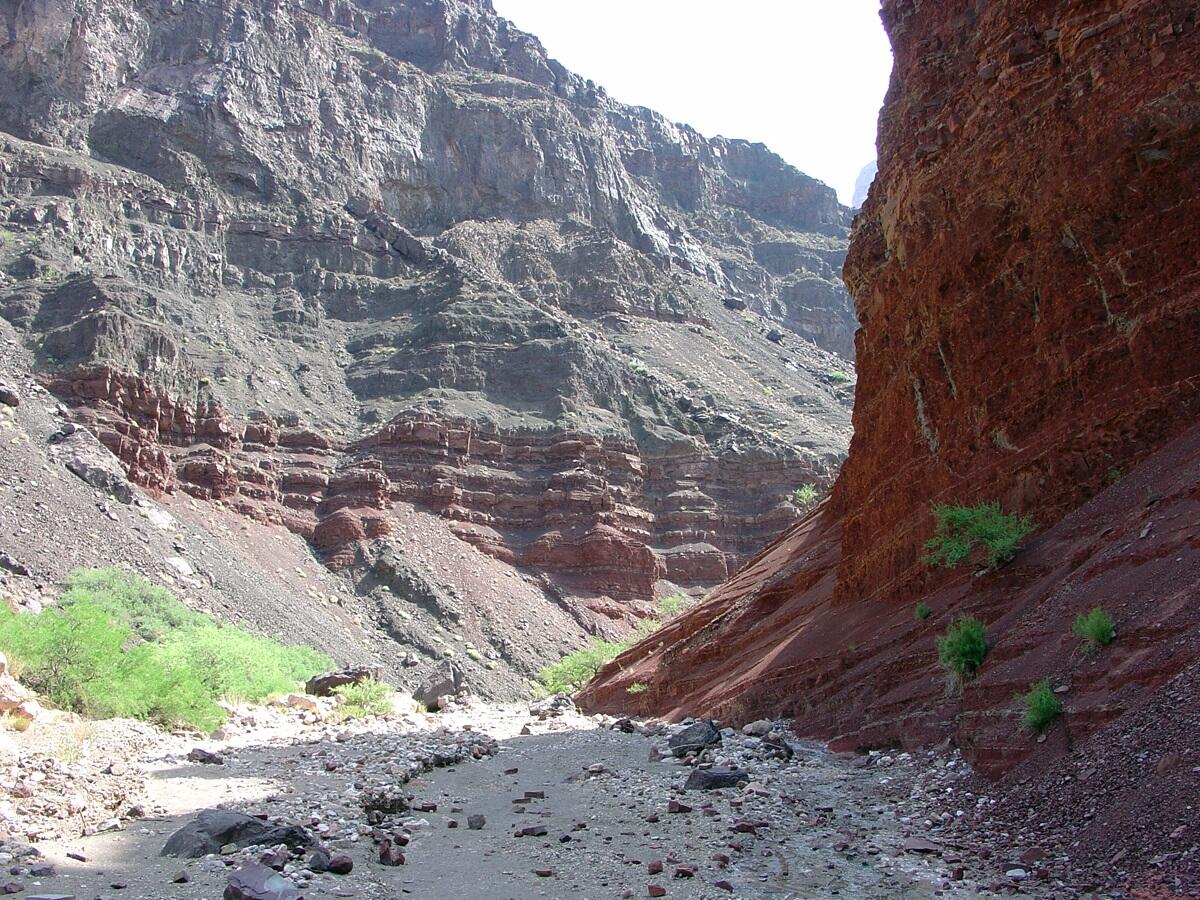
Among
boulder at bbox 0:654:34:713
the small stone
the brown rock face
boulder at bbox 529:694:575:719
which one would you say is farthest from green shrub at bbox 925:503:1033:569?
boulder at bbox 0:654:34:713

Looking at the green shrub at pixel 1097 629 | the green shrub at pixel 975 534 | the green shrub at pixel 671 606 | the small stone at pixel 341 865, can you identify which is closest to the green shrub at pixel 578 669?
the green shrub at pixel 671 606

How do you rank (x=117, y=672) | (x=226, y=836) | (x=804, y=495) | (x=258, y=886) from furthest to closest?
(x=804, y=495) < (x=117, y=672) < (x=226, y=836) < (x=258, y=886)

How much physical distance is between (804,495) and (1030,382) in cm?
4794

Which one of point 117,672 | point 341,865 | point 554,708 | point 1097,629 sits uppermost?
point 1097,629

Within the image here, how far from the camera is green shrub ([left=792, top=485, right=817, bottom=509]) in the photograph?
62.5 metres

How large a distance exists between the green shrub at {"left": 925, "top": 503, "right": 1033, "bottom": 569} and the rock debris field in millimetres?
3532

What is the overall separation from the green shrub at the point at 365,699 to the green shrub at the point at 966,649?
16615 mm

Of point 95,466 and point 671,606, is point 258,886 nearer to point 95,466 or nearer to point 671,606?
point 95,466

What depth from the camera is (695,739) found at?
584 inches

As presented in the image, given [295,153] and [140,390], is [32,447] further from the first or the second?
[295,153]

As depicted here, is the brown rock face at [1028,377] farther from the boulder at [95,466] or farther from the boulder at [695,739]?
the boulder at [95,466]

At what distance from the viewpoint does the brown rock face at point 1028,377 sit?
1023 centimetres

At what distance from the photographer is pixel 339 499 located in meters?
57.5

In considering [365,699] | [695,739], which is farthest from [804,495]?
[695,739]
